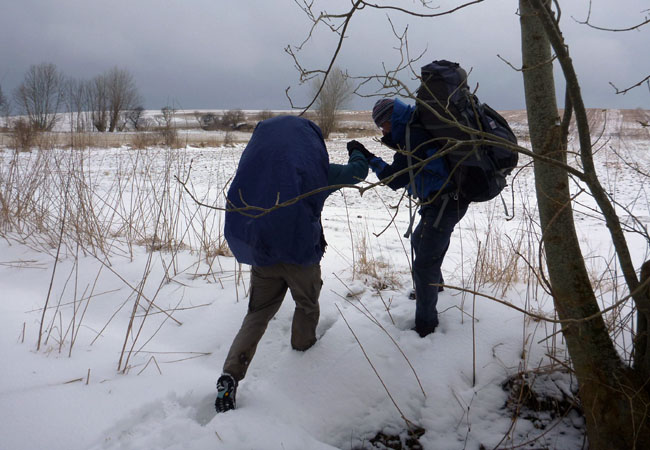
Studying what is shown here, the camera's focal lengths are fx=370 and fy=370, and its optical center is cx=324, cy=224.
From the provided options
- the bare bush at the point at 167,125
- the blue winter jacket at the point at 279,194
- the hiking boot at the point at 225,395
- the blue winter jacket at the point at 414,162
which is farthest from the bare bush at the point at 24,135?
the blue winter jacket at the point at 414,162

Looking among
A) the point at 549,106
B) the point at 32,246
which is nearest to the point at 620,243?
the point at 549,106

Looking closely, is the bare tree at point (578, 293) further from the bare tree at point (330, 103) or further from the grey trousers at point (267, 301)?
the bare tree at point (330, 103)

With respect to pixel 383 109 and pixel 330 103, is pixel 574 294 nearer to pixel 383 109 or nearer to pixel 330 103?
pixel 383 109

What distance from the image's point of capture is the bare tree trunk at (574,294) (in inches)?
55.5

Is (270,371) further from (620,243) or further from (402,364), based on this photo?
(620,243)

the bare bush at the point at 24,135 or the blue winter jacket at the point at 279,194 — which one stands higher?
the bare bush at the point at 24,135

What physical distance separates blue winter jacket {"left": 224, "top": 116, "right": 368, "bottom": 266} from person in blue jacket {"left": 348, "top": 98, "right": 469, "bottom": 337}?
15.8 inches

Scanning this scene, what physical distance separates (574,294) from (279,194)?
1.31 metres

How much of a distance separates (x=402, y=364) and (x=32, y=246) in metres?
3.93

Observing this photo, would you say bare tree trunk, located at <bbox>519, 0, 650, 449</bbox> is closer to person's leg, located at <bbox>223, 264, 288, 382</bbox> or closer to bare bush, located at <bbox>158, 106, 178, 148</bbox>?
person's leg, located at <bbox>223, 264, 288, 382</bbox>

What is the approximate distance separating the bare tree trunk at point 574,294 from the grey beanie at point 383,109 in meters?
0.76

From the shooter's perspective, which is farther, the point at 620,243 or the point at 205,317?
the point at 205,317

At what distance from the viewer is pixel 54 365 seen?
2143 mm

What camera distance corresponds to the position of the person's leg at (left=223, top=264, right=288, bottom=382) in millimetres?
1924
